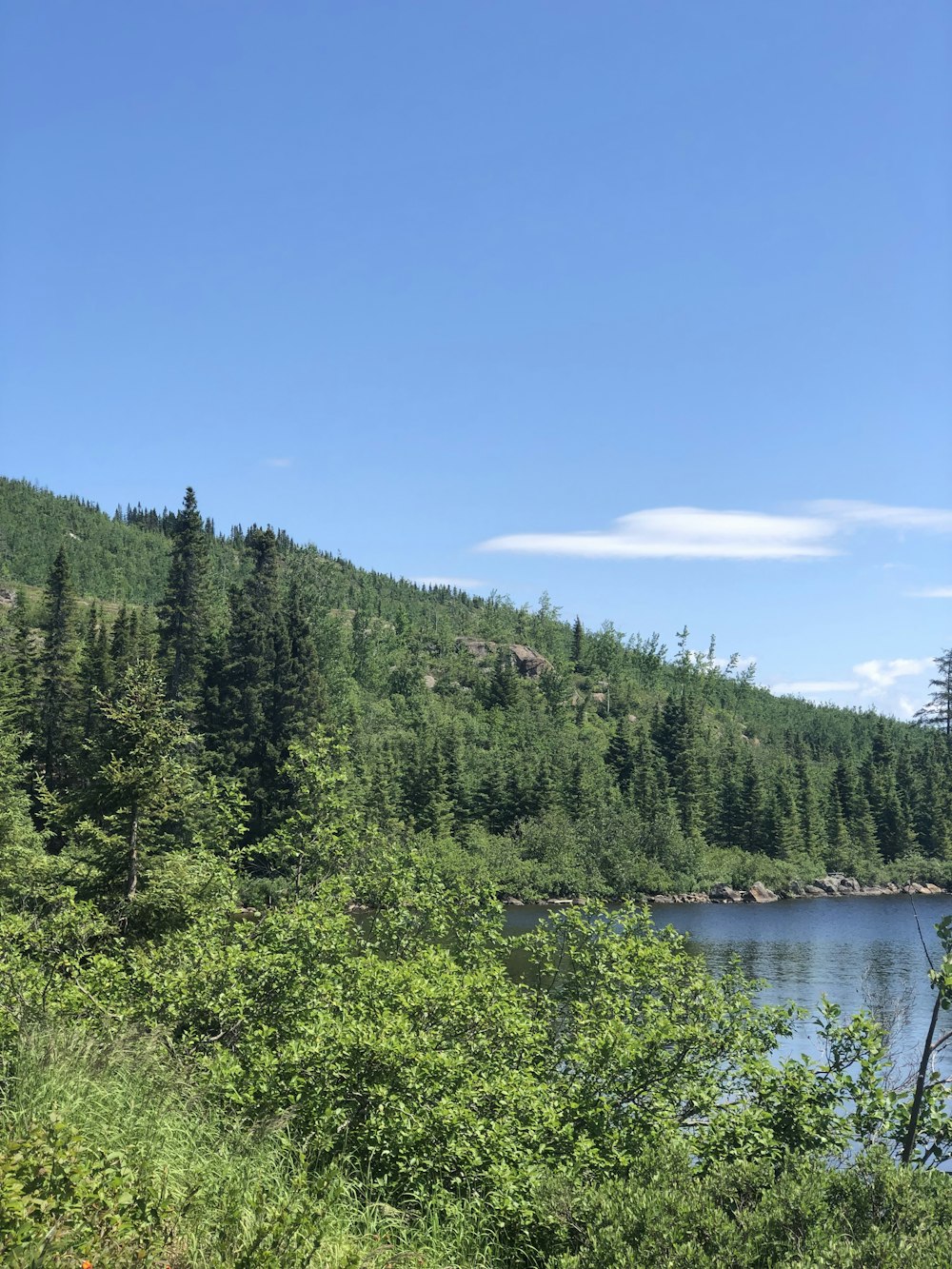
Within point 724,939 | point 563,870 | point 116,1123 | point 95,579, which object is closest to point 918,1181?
point 116,1123

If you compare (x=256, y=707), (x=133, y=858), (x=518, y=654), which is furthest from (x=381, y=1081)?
(x=518, y=654)

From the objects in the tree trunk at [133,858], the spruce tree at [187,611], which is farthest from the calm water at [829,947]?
the spruce tree at [187,611]

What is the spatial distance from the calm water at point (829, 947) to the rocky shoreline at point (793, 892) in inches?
87.6

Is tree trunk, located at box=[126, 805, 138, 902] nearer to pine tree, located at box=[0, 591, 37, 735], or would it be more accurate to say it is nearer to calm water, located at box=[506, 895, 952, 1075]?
calm water, located at box=[506, 895, 952, 1075]

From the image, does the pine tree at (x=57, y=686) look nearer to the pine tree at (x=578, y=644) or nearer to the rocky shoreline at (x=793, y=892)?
the rocky shoreline at (x=793, y=892)

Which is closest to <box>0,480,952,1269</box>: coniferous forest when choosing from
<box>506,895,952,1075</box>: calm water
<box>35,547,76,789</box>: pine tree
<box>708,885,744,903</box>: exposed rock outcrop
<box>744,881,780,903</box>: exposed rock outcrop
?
<box>506,895,952,1075</box>: calm water

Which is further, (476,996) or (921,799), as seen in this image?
(921,799)

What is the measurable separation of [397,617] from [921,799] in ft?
258

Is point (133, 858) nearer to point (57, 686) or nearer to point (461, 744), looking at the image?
point (57, 686)

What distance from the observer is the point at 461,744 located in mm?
88125

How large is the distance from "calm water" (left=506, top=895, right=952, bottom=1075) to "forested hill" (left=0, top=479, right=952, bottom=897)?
8909 millimetres

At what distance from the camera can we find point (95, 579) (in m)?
175

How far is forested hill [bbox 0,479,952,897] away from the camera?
57.9 meters

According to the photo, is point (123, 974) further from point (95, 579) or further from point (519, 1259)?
point (95, 579)
